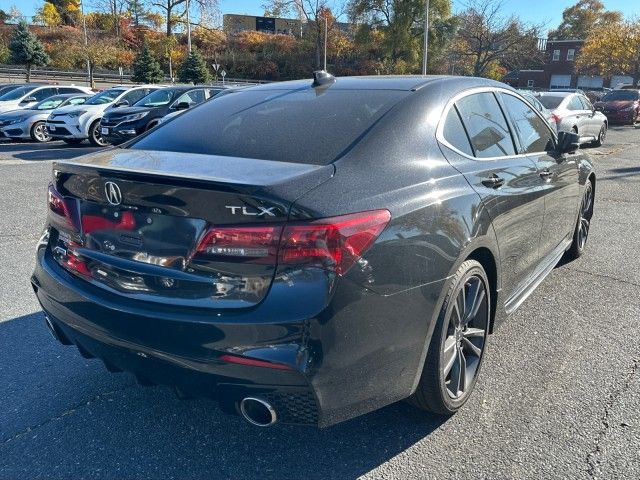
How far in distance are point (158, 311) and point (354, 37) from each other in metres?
54.0

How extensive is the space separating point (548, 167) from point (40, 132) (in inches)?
618

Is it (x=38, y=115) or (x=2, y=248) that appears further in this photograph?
(x=38, y=115)

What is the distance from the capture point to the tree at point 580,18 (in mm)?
79938

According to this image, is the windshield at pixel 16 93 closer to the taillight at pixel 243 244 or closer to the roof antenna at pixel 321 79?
the roof antenna at pixel 321 79

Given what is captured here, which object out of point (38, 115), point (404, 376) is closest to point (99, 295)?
point (404, 376)

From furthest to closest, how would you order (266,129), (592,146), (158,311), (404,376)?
1. (592,146)
2. (266,129)
3. (404,376)
4. (158,311)

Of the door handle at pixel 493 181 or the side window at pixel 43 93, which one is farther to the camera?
the side window at pixel 43 93

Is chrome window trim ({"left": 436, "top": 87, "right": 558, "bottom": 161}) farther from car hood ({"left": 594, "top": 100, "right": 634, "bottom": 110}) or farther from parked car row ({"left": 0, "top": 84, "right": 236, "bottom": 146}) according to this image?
car hood ({"left": 594, "top": 100, "right": 634, "bottom": 110})

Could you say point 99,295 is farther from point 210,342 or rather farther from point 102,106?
point 102,106

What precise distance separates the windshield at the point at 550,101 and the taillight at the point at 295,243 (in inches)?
498

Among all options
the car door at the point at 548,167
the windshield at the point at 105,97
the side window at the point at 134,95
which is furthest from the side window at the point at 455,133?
the windshield at the point at 105,97

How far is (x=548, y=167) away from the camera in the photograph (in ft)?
12.4

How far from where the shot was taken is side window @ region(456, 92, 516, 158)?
10.0 feet

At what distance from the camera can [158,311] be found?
2.12 meters
